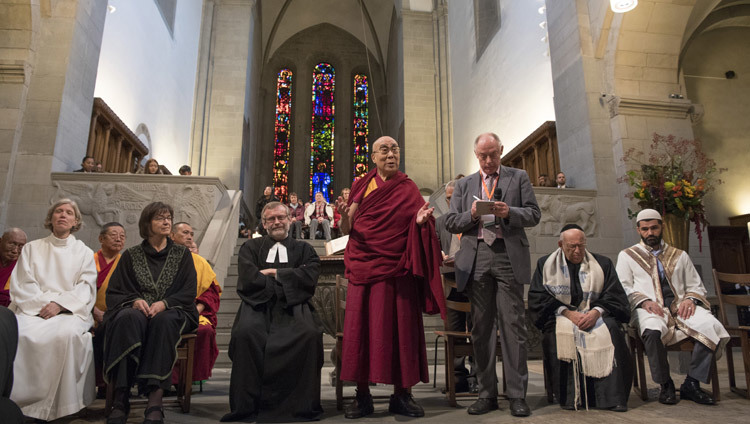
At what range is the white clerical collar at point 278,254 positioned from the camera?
11.6 ft

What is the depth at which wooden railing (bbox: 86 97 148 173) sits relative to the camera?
29.4ft

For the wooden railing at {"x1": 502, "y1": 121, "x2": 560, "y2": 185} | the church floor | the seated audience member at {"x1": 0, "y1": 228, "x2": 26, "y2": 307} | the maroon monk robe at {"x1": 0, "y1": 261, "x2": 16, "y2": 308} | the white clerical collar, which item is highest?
the wooden railing at {"x1": 502, "y1": 121, "x2": 560, "y2": 185}

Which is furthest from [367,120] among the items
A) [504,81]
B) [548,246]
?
[548,246]

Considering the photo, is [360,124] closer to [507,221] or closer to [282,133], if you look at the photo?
[282,133]

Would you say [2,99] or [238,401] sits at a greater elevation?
[2,99]

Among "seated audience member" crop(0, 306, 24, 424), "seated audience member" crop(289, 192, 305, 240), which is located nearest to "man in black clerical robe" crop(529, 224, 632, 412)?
"seated audience member" crop(0, 306, 24, 424)

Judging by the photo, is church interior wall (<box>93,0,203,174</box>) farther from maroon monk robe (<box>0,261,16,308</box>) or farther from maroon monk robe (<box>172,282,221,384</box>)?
maroon monk robe (<box>172,282,221,384</box>)

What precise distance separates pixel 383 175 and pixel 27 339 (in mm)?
2303

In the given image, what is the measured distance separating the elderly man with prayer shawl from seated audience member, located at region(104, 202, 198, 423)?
103 cm

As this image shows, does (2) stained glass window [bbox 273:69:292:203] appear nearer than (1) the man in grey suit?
No

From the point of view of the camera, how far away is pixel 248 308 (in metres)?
3.38

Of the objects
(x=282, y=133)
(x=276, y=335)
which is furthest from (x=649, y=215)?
(x=282, y=133)

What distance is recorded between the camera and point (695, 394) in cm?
345

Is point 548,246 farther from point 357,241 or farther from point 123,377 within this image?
point 123,377
